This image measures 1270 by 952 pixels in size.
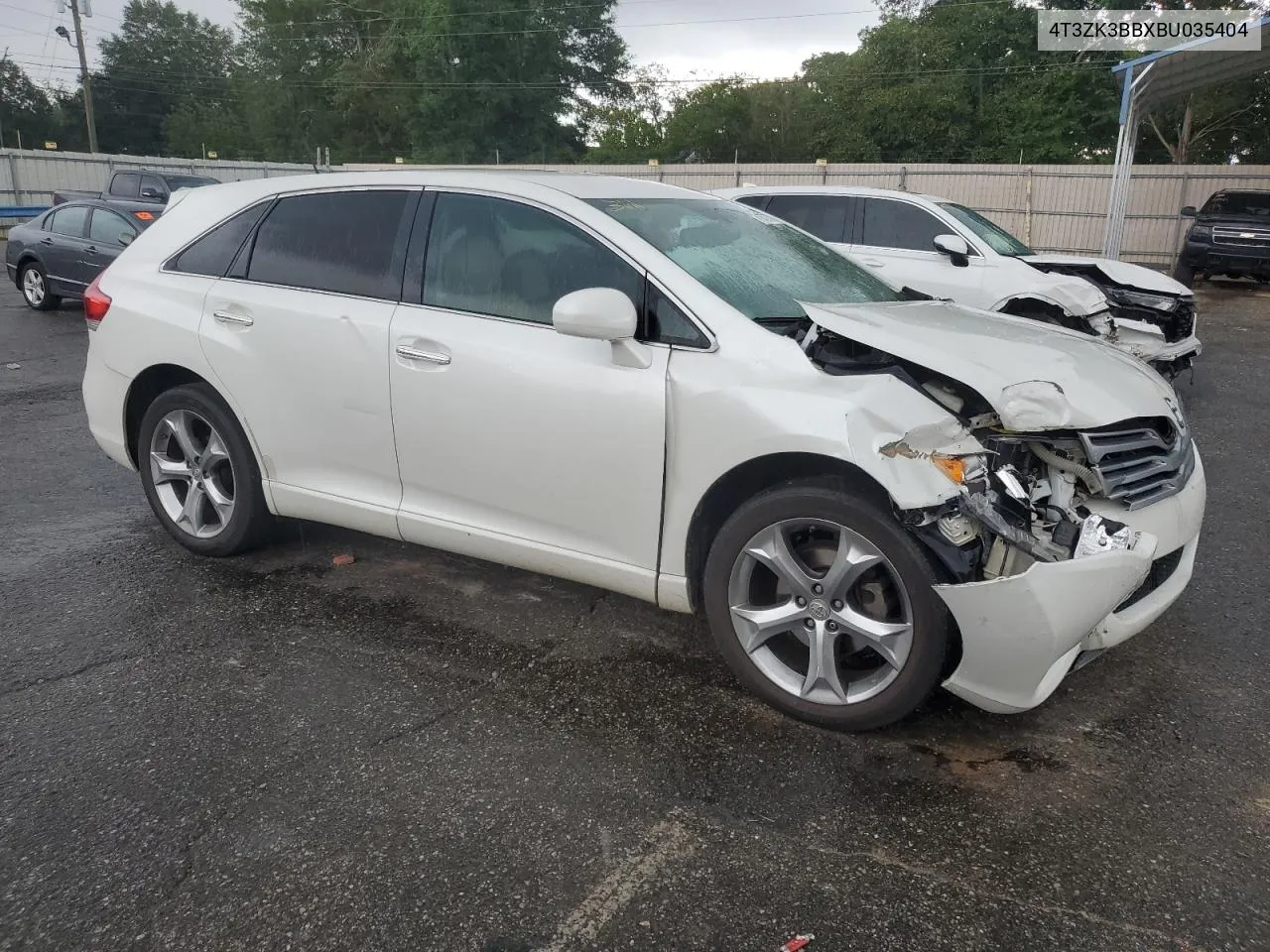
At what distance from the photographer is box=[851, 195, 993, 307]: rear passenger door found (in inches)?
344

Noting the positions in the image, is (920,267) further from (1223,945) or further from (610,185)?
(1223,945)

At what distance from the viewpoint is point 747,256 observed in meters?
3.77

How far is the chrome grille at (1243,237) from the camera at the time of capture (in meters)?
16.2

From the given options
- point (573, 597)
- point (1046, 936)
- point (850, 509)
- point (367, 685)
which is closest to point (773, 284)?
point (850, 509)

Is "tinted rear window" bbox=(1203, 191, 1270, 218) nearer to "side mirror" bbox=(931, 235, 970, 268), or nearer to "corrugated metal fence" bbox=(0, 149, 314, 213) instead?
"side mirror" bbox=(931, 235, 970, 268)

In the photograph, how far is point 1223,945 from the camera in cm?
217

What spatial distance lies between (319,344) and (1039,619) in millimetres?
2834

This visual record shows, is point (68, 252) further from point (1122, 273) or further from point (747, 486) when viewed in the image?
point (747, 486)

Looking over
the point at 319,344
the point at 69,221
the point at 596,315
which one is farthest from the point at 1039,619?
the point at 69,221

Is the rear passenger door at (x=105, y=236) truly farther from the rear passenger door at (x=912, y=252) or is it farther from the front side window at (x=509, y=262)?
the front side window at (x=509, y=262)

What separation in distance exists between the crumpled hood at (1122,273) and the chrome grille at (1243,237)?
8.96 m

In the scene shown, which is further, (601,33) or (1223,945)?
(601,33)

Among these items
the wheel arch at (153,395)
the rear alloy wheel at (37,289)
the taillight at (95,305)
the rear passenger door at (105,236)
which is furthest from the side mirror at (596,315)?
the rear alloy wheel at (37,289)

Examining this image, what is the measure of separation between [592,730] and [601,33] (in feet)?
183
